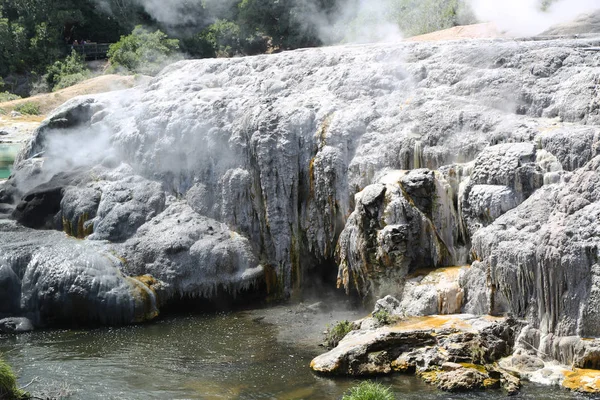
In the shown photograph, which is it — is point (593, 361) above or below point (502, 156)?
below

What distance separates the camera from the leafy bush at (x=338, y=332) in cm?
→ 1129

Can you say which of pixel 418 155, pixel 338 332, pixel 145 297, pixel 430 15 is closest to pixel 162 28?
pixel 430 15

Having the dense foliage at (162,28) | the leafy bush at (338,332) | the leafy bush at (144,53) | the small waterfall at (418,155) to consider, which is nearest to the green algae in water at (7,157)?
the leafy bush at (144,53)

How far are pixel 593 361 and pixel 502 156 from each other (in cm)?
333

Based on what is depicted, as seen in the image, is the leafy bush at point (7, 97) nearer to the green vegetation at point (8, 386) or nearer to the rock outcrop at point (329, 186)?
the rock outcrop at point (329, 186)

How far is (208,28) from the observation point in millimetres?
39344

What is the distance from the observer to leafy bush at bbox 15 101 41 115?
3341 cm

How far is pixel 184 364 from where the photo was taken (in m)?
11.1

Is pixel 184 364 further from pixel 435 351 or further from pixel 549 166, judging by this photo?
pixel 549 166

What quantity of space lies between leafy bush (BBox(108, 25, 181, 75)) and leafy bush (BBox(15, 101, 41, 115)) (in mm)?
4116

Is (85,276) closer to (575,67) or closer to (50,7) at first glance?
(575,67)

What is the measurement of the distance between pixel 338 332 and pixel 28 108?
84.7 feet

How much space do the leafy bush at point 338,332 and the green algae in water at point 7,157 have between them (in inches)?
626

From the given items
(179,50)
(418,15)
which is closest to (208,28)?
(179,50)
